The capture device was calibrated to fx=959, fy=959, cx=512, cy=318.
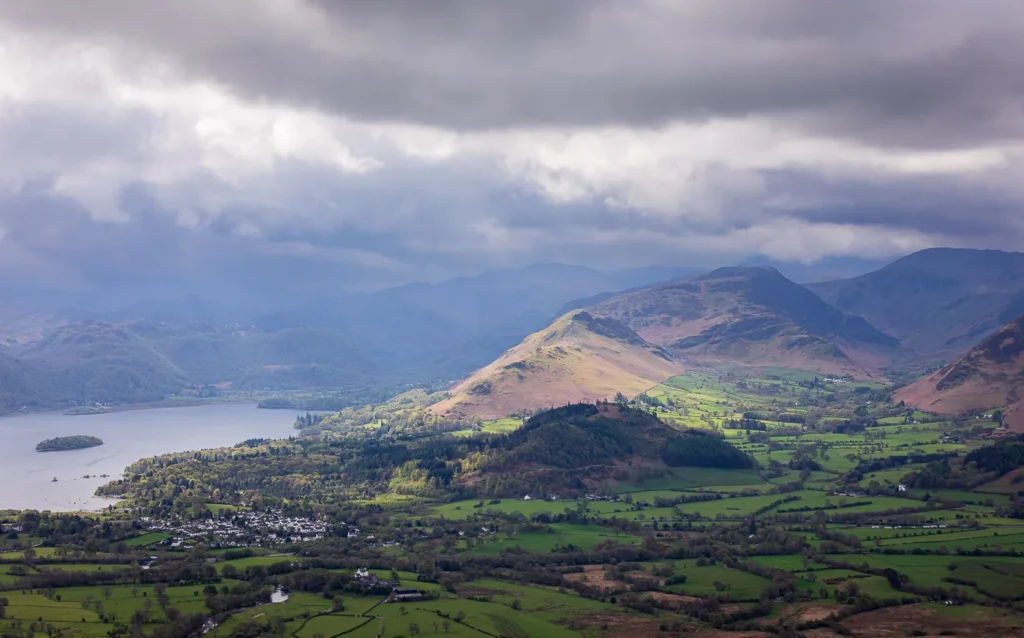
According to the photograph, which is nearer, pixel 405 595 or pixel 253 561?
pixel 405 595

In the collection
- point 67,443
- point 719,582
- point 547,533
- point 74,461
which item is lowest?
point 719,582

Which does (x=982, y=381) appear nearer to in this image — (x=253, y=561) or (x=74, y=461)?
(x=253, y=561)

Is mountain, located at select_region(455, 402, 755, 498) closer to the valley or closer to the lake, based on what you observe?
the valley

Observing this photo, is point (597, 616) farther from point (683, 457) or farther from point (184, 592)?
point (683, 457)

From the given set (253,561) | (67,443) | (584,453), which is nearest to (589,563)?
(253,561)

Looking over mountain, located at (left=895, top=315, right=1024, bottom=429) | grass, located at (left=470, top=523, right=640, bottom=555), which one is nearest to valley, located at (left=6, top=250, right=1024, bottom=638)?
grass, located at (left=470, top=523, right=640, bottom=555)

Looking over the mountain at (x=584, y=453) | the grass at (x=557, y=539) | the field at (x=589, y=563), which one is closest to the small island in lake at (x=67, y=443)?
the field at (x=589, y=563)
